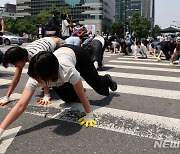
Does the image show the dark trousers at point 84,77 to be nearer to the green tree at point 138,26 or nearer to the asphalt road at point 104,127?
the asphalt road at point 104,127

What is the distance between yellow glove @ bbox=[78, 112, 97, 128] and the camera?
317 centimetres

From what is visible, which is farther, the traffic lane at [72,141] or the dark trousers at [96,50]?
the dark trousers at [96,50]

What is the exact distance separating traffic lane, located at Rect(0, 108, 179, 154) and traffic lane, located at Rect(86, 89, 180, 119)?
975mm

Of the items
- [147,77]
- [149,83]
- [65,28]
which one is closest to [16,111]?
[149,83]

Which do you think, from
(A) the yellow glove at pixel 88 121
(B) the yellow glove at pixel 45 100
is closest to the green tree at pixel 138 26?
(B) the yellow glove at pixel 45 100

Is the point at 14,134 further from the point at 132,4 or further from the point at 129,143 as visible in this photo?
the point at 132,4

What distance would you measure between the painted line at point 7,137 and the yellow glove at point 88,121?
2.41 ft

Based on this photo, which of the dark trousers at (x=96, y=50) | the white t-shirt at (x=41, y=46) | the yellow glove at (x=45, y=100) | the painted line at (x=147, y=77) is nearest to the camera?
the white t-shirt at (x=41, y=46)

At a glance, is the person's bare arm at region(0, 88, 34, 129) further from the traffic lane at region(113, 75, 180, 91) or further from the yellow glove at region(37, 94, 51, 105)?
the traffic lane at region(113, 75, 180, 91)

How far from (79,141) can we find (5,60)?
140 cm

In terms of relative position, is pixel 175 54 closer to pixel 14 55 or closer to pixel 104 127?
pixel 104 127

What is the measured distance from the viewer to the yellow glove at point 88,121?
3173 millimetres

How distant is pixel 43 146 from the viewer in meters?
2.65

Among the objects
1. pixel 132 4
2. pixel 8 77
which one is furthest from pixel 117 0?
pixel 8 77
